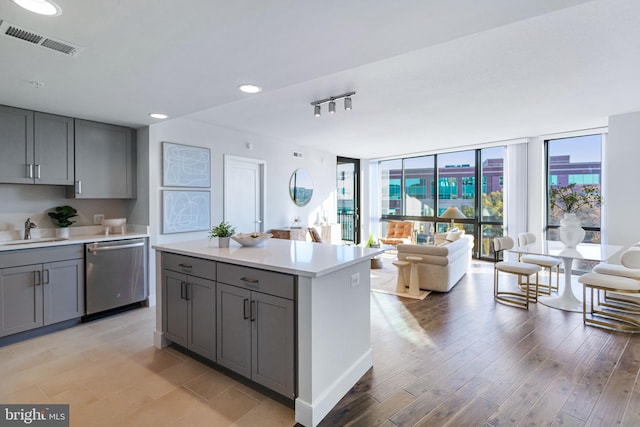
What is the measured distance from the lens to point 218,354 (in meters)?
2.42

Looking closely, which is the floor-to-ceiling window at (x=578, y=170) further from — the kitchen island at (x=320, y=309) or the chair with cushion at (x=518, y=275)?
the kitchen island at (x=320, y=309)

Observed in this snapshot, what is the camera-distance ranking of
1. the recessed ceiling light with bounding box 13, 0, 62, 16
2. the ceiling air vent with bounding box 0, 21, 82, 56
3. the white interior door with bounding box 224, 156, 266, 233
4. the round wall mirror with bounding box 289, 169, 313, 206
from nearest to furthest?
1. the recessed ceiling light with bounding box 13, 0, 62, 16
2. the ceiling air vent with bounding box 0, 21, 82, 56
3. the white interior door with bounding box 224, 156, 266, 233
4. the round wall mirror with bounding box 289, 169, 313, 206

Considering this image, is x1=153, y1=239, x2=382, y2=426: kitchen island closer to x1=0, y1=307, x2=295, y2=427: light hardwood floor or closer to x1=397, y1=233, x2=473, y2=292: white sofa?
x1=0, y1=307, x2=295, y2=427: light hardwood floor

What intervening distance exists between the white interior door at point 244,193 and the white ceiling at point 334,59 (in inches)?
40.8

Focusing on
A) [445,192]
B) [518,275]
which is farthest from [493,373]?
[445,192]

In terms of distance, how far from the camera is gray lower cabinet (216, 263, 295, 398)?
199 centimetres

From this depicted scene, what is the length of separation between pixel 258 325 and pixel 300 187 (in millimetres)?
4785

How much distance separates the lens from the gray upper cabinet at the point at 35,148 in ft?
10.4

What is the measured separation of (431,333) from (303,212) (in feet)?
13.6

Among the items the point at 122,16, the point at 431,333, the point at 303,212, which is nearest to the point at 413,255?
the point at 431,333

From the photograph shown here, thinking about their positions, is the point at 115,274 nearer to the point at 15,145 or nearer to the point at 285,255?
the point at 15,145

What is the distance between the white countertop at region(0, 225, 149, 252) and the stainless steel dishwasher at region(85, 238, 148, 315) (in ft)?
0.19

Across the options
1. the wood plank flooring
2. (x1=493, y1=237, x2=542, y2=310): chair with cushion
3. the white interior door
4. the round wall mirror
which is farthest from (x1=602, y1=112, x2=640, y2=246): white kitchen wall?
the white interior door

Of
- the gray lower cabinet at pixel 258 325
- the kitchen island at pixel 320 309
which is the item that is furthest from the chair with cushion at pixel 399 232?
the gray lower cabinet at pixel 258 325
